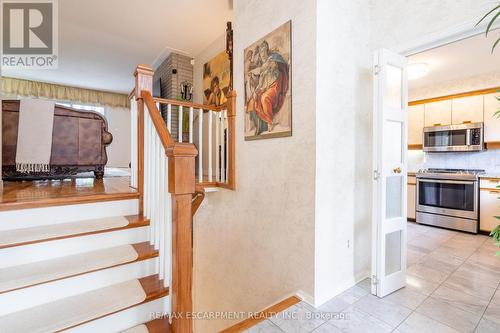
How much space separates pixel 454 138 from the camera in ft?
14.4

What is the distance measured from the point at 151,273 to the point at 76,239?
578 mm

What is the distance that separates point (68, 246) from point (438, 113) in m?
5.93

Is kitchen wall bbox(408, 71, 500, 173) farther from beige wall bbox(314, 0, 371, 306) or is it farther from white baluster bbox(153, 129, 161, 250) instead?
white baluster bbox(153, 129, 161, 250)

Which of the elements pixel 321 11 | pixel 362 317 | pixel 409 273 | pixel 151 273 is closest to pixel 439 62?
pixel 321 11

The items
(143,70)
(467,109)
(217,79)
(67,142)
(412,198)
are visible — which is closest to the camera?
(143,70)

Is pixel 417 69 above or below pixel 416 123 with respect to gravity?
above

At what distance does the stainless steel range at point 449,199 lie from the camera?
12.8 feet

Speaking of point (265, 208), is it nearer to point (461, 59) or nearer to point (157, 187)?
point (157, 187)

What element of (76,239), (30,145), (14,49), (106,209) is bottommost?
(76,239)

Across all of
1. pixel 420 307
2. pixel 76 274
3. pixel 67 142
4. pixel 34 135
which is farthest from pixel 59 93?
pixel 420 307

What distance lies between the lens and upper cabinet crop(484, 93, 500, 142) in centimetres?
395

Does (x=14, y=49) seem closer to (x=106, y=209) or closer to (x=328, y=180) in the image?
(x=106, y=209)

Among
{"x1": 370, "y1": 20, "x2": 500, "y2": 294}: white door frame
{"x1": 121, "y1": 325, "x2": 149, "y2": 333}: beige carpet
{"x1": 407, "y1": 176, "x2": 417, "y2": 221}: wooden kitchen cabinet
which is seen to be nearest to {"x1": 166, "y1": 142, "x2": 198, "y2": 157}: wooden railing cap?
{"x1": 121, "y1": 325, "x2": 149, "y2": 333}: beige carpet

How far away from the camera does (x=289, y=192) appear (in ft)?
7.07
